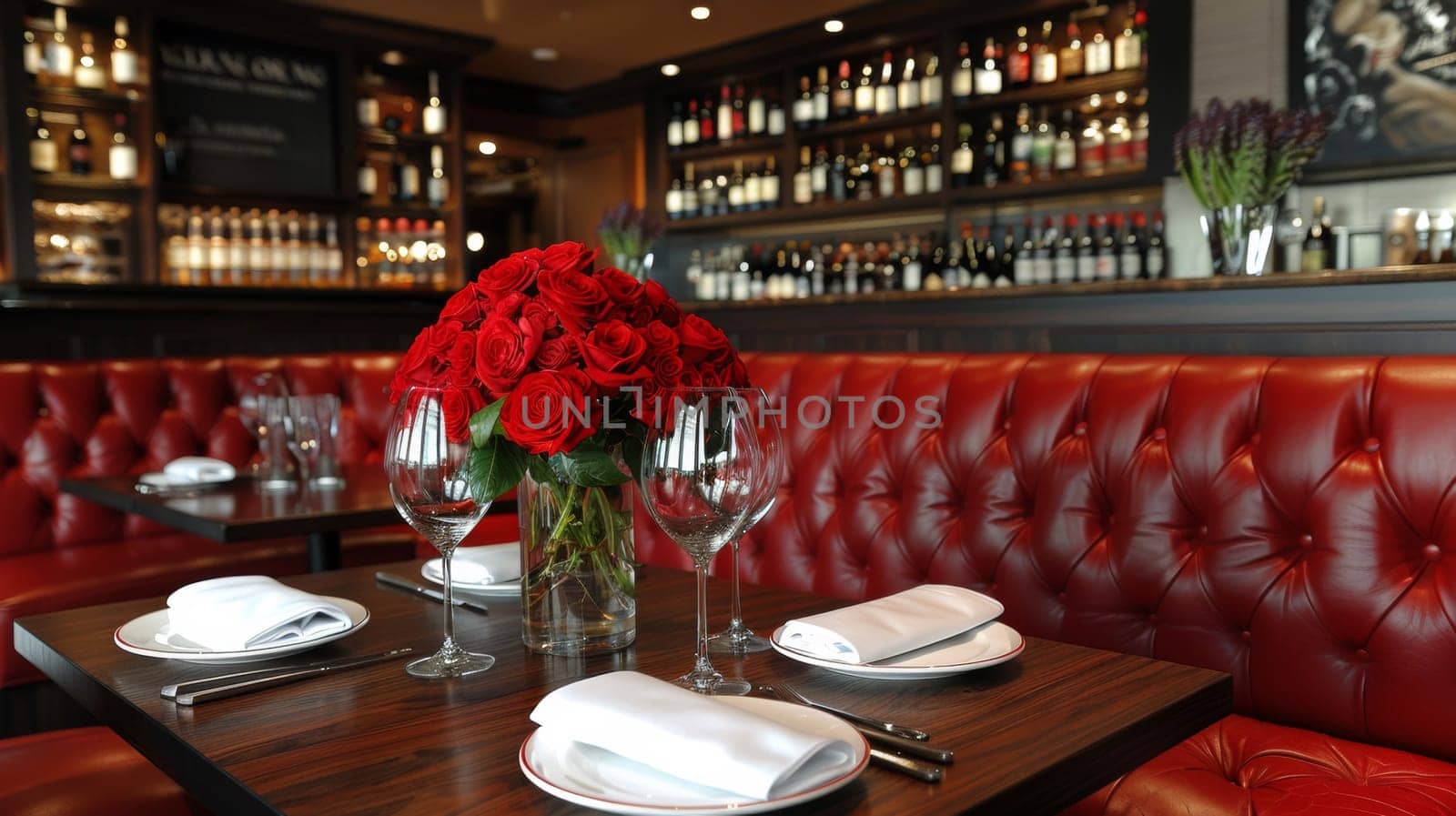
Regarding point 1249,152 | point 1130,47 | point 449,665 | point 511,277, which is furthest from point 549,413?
point 1130,47

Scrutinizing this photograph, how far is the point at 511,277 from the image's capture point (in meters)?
0.96

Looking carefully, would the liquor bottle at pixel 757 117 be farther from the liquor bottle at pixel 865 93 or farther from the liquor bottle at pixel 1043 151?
the liquor bottle at pixel 1043 151

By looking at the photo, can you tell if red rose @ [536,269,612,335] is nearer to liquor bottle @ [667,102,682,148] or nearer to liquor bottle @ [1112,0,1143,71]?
liquor bottle @ [1112,0,1143,71]

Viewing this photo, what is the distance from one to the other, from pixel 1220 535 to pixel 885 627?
793mm

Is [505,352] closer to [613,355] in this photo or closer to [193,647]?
[613,355]

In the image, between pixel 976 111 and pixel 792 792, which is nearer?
pixel 792 792

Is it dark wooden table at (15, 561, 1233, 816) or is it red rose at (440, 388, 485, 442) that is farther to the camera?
red rose at (440, 388, 485, 442)

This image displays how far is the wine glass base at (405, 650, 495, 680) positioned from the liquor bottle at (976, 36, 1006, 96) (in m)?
4.69

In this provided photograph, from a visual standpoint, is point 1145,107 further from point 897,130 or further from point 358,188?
point 358,188

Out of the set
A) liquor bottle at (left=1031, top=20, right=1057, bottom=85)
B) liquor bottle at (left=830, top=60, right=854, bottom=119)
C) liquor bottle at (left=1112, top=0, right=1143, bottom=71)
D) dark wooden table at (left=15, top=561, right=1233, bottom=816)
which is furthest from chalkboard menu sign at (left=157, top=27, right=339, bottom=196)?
dark wooden table at (left=15, top=561, right=1233, bottom=816)

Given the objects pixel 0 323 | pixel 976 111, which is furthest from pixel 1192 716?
pixel 976 111

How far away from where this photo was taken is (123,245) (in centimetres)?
510

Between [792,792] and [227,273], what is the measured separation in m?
5.54

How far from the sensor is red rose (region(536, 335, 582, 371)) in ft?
3.00
